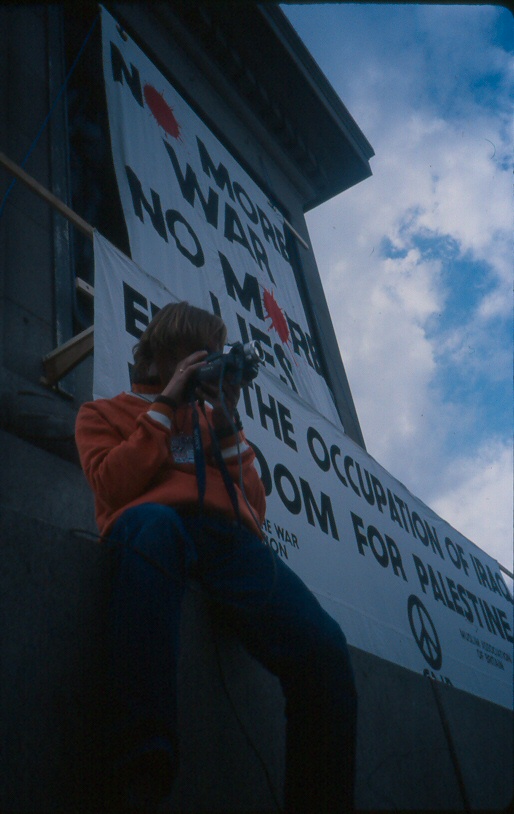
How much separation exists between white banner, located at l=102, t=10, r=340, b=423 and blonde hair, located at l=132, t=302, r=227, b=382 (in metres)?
1.83

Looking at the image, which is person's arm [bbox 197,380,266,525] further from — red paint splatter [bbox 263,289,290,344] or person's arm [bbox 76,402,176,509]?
red paint splatter [bbox 263,289,290,344]

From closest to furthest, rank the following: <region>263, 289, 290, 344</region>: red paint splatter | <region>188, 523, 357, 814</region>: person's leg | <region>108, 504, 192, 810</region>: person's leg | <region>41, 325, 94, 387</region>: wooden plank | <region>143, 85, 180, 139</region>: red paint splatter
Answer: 1. <region>108, 504, 192, 810</region>: person's leg
2. <region>188, 523, 357, 814</region>: person's leg
3. <region>41, 325, 94, 387</region>: wooden plank
4. <region>143, 85, 180, 139</region>: red paint splatter
5. <region>263, 289, 290, 344</region>: red paint splatter

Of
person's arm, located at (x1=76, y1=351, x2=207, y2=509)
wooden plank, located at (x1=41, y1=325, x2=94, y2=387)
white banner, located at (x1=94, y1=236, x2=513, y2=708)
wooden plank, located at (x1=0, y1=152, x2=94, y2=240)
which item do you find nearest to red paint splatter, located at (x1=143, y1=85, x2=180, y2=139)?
wooden plank, located at (x1=0, y1=152, x2=94, y2=240)

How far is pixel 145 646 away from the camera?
47.9 inches

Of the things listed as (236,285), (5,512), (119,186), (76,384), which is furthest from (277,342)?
(5,512)

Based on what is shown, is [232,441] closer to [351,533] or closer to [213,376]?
[213,376]

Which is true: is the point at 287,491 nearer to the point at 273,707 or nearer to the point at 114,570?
the point at 273,707

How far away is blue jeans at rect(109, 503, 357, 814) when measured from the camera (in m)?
1.17

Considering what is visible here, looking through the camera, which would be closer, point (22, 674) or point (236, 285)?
point (22, 674)

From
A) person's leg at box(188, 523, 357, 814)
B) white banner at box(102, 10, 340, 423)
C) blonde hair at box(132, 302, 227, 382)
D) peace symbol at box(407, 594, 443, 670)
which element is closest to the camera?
person's leg at box(188, 523, 357, 814)

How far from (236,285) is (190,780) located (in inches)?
157

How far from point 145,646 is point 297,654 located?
0.40 meters

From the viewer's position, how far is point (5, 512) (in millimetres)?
1335

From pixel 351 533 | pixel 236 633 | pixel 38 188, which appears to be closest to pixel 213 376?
pixel 236 633
